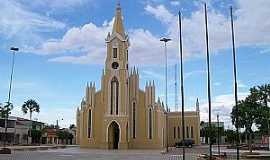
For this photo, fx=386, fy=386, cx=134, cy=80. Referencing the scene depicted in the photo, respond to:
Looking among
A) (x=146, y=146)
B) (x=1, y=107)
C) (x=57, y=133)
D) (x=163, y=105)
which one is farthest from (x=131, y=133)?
(x=57, y=133)

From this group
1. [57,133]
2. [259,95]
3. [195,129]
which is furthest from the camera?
[57,133]

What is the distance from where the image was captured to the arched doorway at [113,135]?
71.1 meters

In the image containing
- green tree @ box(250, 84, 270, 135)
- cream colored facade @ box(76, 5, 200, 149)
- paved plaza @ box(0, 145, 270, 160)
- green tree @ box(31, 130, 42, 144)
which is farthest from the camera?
green tree @ box(31, 130, 42, 144)

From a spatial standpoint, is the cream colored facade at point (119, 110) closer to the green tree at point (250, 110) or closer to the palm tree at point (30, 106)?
the green tree at point (250, 110)

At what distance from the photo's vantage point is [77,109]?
261 feet

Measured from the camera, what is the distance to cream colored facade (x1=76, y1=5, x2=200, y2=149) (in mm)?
70750

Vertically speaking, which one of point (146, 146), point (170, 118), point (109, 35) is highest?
point (109, 35)

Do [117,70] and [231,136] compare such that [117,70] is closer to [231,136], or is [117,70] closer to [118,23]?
[118,23]

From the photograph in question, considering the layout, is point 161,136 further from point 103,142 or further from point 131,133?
point 103,142

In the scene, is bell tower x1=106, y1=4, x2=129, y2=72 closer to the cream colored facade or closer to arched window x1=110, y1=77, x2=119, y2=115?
the cream colored facade

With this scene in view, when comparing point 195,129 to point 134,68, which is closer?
point 134,68

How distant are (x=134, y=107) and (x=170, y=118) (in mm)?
18069

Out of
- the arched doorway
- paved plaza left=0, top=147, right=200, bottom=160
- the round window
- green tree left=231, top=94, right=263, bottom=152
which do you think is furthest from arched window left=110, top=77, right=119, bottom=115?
paved plaza left=0, top=147, right=200, bottom=160

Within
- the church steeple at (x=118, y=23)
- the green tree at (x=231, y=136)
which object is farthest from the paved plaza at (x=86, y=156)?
the green tree at (x=231, y=136)
